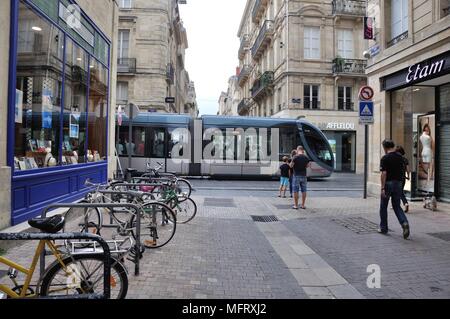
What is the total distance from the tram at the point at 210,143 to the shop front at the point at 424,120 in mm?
6848

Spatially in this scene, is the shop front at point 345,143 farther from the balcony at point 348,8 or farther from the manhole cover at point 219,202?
the manhole cover at point 219,202

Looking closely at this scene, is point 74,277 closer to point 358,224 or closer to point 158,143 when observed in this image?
point 358,224

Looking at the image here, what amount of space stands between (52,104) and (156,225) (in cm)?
384

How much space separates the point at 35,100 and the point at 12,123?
1.16 metres

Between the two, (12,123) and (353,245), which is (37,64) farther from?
(353,245)

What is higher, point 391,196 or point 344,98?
point 344,98

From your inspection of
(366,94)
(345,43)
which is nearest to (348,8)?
(345,43)

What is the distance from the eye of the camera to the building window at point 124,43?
30953 millimetres

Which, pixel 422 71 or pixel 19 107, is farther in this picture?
pixel 422 71

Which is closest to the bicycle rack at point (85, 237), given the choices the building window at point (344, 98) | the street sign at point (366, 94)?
the street sign at point (366, 94)

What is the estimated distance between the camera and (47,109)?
25.2 ft

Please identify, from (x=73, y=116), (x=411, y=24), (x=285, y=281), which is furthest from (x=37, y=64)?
(x=411, y=24)

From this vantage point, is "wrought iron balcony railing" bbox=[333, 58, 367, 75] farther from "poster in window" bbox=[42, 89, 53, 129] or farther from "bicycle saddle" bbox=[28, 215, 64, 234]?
"bicycle saddle" bbox=[28, 215, 64, 234]

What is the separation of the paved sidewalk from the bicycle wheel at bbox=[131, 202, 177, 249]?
171mm
